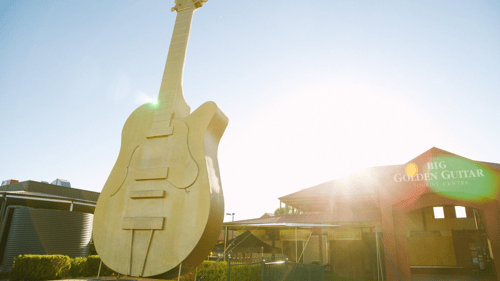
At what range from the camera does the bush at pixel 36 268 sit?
806cm

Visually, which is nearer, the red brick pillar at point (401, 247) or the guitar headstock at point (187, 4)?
the guitar headstock at point (187, 4)

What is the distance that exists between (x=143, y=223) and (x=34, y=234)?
28.0 ft

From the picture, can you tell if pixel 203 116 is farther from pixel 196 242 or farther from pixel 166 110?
pixel 196 242

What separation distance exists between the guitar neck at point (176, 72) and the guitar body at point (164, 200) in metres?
0.33

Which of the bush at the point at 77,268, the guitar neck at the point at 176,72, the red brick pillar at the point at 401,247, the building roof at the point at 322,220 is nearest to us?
the guitar neck at the point at 176,72

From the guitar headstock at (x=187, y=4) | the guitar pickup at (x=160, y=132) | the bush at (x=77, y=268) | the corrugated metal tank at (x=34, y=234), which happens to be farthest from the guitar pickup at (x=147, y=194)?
the corrugated metal tank at (x=34, y=234)

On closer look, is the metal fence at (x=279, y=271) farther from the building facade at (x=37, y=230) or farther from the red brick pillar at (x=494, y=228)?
the red brick pillar at (x=494, y=228)

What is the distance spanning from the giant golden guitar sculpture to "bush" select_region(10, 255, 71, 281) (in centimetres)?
552

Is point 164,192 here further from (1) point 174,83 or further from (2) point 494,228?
(2) point 494,228

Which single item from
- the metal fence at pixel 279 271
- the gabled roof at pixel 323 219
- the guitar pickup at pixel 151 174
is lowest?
the metal fence at pixel 279 271

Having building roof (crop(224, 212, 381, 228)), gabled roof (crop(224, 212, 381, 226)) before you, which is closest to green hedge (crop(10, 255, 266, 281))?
building roof (crop(224, 212, 381, 228))

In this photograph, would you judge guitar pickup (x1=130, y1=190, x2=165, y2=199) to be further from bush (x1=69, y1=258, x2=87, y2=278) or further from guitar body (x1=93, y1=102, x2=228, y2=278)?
bush (x1=69, y1=258, x2=87, y2=278)

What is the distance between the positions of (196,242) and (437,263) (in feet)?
74.6

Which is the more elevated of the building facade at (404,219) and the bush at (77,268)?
the building facade at (404,219)
